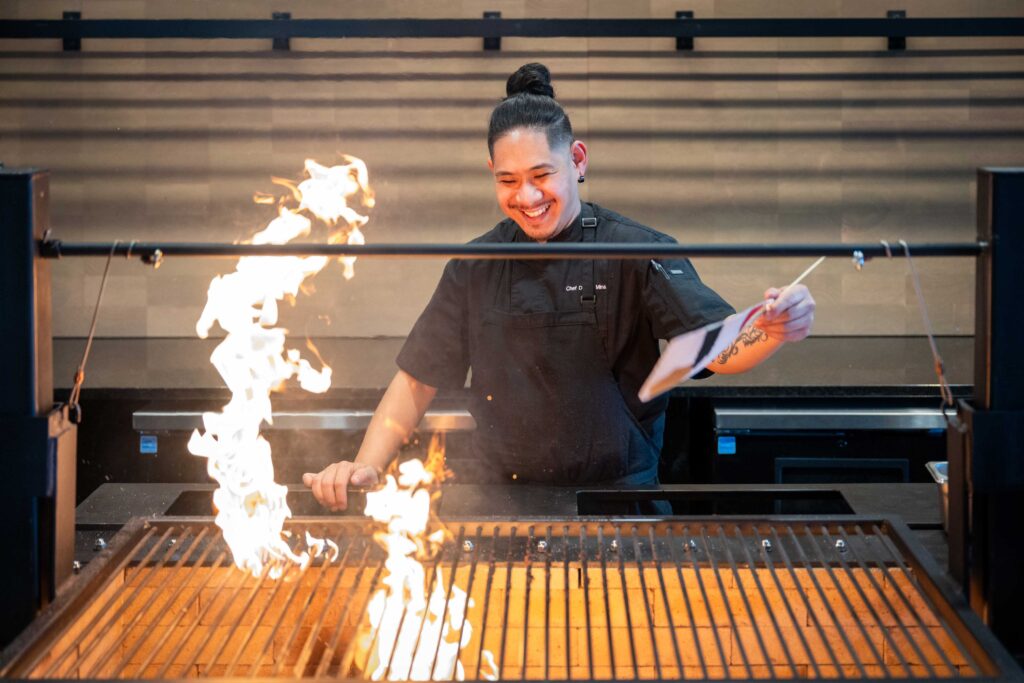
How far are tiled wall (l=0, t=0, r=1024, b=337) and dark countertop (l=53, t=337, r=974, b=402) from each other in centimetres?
15

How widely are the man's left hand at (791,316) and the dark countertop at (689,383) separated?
1.63m

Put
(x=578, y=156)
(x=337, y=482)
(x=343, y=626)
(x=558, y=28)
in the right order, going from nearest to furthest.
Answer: (x=343, y=626)
(x=337, y=482)
(x=578, y=156)
(x=558, y=28)

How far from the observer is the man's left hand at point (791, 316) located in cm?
147

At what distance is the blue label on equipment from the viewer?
3.27 m

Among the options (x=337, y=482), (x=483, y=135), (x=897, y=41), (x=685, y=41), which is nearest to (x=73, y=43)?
(x=483, y=135)

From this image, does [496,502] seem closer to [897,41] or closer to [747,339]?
[747,339]

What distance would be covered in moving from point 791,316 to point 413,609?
2.16ft

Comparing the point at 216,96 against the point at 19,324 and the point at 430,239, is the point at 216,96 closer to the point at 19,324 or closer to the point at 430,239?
the point at 430,239

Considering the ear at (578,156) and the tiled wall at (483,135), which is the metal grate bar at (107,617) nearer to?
the ear at (578,156)

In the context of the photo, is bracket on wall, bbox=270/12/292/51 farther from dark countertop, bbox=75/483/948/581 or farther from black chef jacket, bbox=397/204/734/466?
dark countertop, bbox=75/483/948/581

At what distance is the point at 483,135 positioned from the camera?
3.84 metres

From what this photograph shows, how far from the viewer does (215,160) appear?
391cm

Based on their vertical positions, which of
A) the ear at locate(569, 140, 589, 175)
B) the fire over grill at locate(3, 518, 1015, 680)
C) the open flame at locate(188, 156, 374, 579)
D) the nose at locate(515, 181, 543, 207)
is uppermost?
the ear at locate(569, 140, 589, 175)

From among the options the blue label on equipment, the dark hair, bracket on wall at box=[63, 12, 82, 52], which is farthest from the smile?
bracket on wall at box=[63, 12, 82, 52]
